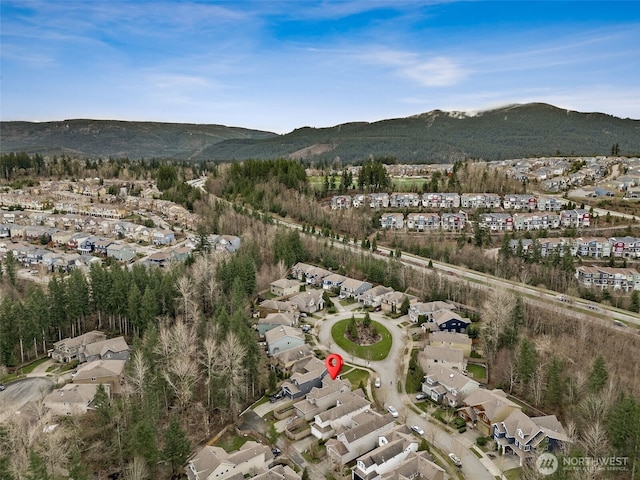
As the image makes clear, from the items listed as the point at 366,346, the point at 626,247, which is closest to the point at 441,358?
the point at 366,346

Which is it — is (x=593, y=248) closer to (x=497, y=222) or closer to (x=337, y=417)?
(x=497, y=222)

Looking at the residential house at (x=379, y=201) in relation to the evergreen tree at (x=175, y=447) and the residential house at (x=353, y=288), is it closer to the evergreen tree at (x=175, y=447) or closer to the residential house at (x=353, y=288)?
the residential house at (x=353, y=288)

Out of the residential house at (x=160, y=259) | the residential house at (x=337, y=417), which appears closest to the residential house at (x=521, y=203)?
the residential house at (x=160, y=259)

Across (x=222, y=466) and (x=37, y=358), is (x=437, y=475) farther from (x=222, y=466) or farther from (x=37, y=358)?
(x=37, y=358)

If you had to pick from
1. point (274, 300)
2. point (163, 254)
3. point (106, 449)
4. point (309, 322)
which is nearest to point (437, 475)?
point (106, 449)

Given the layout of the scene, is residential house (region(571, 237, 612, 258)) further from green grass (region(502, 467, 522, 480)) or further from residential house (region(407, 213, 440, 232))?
green grass (region(502, 467, 522, 480))

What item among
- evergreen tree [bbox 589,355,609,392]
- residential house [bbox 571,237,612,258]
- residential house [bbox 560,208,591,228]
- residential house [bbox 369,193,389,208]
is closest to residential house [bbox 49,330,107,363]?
evergreen tree [bbox 589,355,609,392]

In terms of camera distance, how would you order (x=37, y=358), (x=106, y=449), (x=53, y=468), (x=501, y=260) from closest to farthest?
(x=53, y=468), (x=106, y=449), (x=37, y=358), (x=501, y=260)
